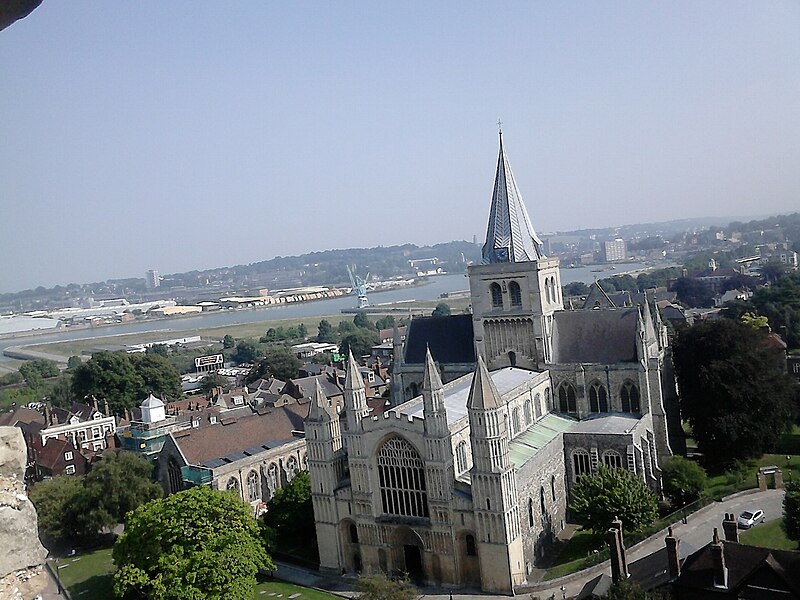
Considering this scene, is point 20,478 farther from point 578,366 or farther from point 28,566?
point 578,366

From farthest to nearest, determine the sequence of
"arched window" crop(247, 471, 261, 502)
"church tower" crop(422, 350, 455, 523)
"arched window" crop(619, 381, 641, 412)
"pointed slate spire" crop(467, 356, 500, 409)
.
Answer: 1. "arched window" crop(247, 471, 261, 502)
2. "arched window" crop(619, 381, 641, 412)
3. "church tower" crop(422, 350, 455, 523)
4. "pointed slate spire" crop(467, 356, 500, 409)

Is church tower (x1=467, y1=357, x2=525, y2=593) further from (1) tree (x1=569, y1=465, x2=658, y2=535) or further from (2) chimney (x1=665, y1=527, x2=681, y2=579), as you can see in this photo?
(2) chimney (x1=665, y1=527, x2=681, y2=579)

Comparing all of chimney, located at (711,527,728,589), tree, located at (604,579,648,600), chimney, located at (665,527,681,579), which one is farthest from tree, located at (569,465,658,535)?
tree, located at (604,579,648,600)

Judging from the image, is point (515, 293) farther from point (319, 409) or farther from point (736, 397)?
point (319, 409)

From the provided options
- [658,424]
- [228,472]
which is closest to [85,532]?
[228,472]

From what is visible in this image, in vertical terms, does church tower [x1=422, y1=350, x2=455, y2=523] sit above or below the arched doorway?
above

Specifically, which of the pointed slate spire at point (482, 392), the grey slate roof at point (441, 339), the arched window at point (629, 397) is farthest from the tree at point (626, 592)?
the grey slate roof at point (441, 339)

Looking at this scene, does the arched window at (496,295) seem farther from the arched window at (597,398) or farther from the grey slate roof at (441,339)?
the arched window at (597,398)
